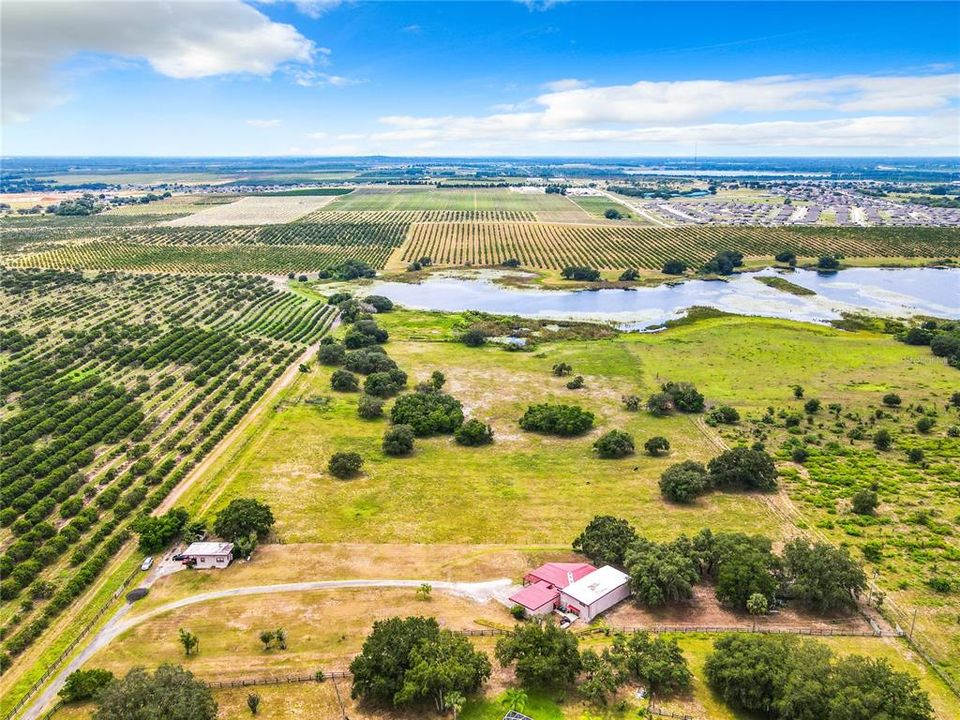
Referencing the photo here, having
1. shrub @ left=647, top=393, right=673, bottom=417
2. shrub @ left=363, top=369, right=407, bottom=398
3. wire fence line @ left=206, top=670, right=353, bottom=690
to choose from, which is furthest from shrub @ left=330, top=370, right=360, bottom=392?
wire fence line @ left=206, top=670, right=353, bottom=690

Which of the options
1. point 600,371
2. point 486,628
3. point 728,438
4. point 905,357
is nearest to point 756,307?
point 905,357

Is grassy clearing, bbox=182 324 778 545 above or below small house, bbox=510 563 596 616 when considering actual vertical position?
below

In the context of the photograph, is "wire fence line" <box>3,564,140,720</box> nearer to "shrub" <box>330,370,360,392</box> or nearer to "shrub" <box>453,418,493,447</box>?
"shrub" <box>453,418,493,447</box>

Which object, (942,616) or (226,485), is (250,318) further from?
(942,616)

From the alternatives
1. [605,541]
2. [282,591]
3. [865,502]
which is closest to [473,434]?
[605,541]

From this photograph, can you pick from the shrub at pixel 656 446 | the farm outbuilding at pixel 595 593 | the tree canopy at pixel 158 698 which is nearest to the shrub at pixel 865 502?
the shrub at pixel 656 446

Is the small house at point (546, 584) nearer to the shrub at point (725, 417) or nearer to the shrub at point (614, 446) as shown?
the shrub at point (614, 446)

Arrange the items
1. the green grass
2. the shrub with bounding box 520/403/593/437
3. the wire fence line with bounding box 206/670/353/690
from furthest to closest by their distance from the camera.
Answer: the green grass, the shrub with bounding box 520/403/593/437, the wire fence line with bounding box 206/670/353/690
